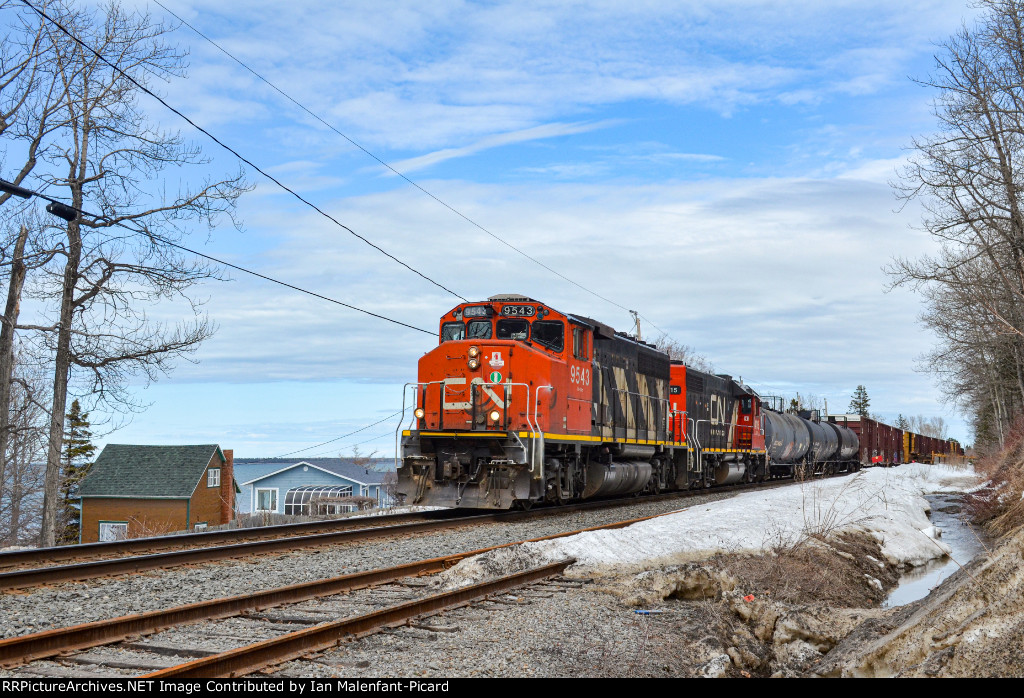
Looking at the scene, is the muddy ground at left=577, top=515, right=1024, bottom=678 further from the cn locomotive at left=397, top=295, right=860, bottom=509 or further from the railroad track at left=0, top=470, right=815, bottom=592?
the cn locomotive at left=397, top=295, right=860, bottom=509

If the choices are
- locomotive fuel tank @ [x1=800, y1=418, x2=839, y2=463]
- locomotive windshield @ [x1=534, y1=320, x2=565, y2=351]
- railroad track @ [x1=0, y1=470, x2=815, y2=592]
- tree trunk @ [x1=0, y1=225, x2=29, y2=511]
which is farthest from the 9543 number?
locomotive fuel tank @ [x1=800, y1=418, x2=839, y2=463]

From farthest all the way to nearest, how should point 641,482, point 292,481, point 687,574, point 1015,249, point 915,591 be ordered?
point 292,481 < point 1015,249 < point 641,482 < point 915,591 < point 687,574

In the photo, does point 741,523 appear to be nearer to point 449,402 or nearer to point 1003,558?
point 449,402

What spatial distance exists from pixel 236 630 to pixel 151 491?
1824 inches

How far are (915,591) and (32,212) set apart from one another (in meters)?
20.7

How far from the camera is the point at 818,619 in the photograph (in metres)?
7.96

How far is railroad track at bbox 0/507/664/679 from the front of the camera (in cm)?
568

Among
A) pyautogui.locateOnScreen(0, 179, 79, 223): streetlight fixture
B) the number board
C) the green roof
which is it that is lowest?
the green roof

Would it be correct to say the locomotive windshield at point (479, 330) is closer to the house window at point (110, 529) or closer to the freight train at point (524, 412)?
the freight train at point (524, 412)

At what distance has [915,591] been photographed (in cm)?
1230

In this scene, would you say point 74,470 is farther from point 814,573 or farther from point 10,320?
point 814,573

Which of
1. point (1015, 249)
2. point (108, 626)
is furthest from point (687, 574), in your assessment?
point (1015, 249)

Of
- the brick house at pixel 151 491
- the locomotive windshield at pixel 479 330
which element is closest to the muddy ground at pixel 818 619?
the locomotive windshield at pixel 479 330

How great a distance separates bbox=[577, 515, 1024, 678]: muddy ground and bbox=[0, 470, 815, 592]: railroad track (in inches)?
180
